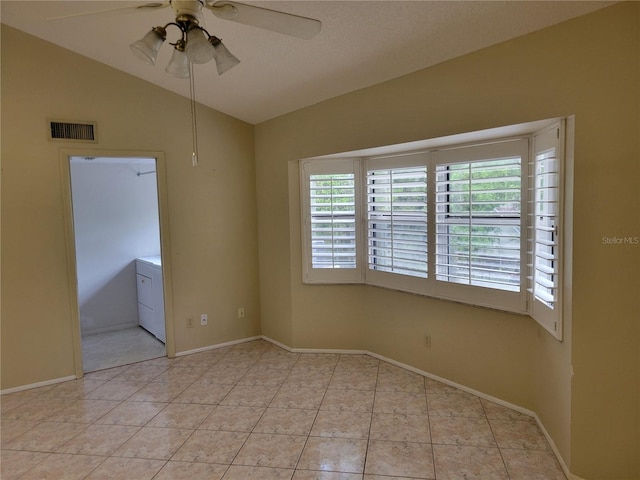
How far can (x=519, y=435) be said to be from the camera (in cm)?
265

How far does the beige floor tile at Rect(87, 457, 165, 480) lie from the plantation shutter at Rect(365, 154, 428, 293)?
7.73 ft

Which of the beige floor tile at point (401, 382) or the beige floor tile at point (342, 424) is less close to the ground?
the beige floor tile at point (401, 382)

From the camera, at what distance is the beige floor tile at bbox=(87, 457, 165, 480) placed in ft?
7.76

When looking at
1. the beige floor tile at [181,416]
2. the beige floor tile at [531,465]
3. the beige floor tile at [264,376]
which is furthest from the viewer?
the beige floor tile at [264,376]

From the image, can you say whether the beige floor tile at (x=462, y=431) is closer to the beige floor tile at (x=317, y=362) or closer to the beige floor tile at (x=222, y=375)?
the beige floor tile at (x=317, y=362)

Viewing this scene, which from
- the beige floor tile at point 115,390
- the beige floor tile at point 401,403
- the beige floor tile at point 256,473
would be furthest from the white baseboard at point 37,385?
the beige floor tile at point 401,403

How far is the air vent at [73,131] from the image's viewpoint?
11.8 ft

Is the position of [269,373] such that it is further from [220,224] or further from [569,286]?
[569,286]

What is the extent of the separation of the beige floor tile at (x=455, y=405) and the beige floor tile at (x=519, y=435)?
0.16 metres

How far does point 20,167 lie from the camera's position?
3.48 meters

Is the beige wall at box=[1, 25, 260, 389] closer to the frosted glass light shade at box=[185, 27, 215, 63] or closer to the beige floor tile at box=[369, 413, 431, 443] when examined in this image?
the beige floor tile at box=[369, 413, 431, 443]

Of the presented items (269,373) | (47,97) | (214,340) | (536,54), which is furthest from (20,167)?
(536,54)

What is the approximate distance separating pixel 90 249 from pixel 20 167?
1908 millimetres

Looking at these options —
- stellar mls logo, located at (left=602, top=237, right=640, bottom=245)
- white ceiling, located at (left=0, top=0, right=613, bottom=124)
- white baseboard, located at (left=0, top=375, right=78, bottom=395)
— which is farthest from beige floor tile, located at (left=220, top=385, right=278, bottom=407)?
white ceiling, located at (left=0, top=0, right=613, bottom=124)
